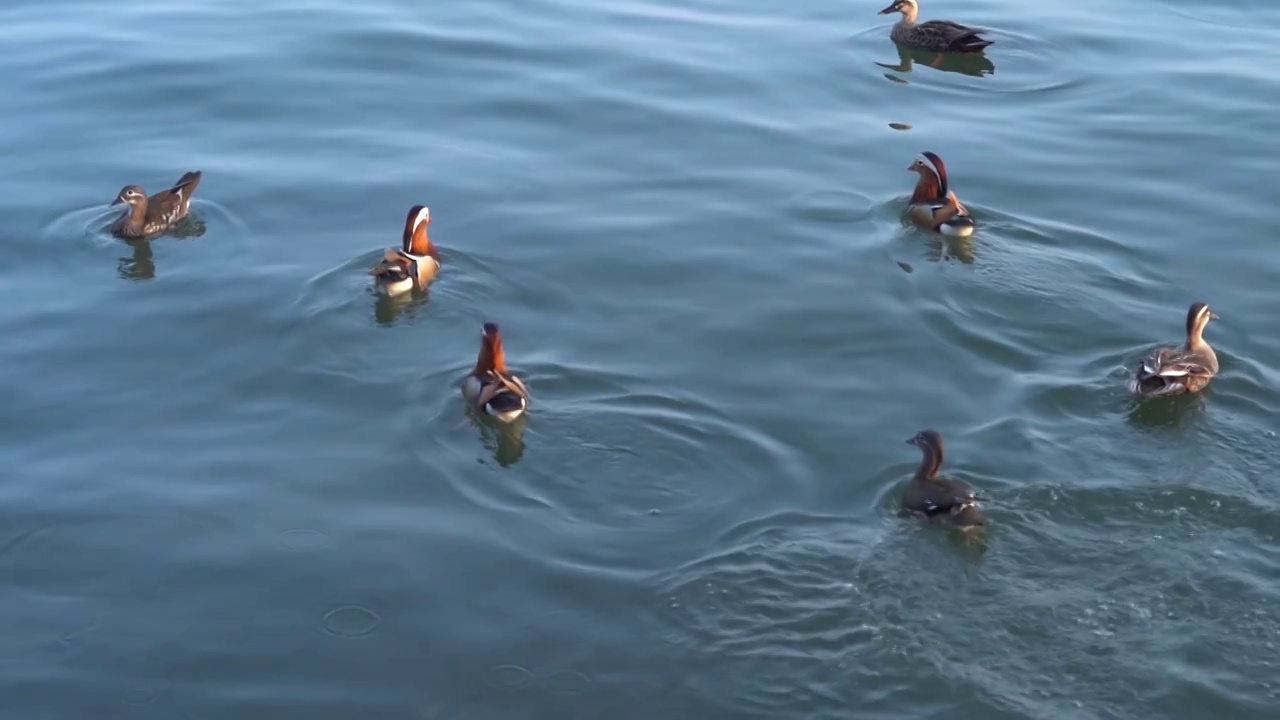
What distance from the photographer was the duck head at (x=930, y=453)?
1078cm

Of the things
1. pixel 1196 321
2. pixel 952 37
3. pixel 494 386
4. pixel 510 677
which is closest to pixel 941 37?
pixel 952 37

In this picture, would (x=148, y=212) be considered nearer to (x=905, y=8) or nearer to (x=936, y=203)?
(x=936, y=203)

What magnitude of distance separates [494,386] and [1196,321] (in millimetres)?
5636

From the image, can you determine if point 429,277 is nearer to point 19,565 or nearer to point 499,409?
point 499,409

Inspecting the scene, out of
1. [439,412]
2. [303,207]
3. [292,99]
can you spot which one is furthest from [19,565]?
[292,99]

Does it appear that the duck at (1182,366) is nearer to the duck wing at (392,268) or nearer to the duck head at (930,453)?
the duck head at (930,453)

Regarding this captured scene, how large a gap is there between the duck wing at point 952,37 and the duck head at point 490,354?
1095cm

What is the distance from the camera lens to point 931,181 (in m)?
15.8

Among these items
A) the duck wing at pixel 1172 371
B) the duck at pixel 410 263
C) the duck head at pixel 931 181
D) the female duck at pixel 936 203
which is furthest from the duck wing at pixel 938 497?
the duck head at pixel 931 181

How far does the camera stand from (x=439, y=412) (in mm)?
12156

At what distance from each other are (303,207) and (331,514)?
5.89 metres

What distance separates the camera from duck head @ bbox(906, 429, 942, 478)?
10.8m

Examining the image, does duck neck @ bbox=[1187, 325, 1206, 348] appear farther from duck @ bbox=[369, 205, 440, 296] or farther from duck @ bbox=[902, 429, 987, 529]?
duck @ bbox=[369, 205, 440, 296]

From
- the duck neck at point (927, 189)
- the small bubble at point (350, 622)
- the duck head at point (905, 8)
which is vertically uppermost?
the duck head at point (905, 8)
